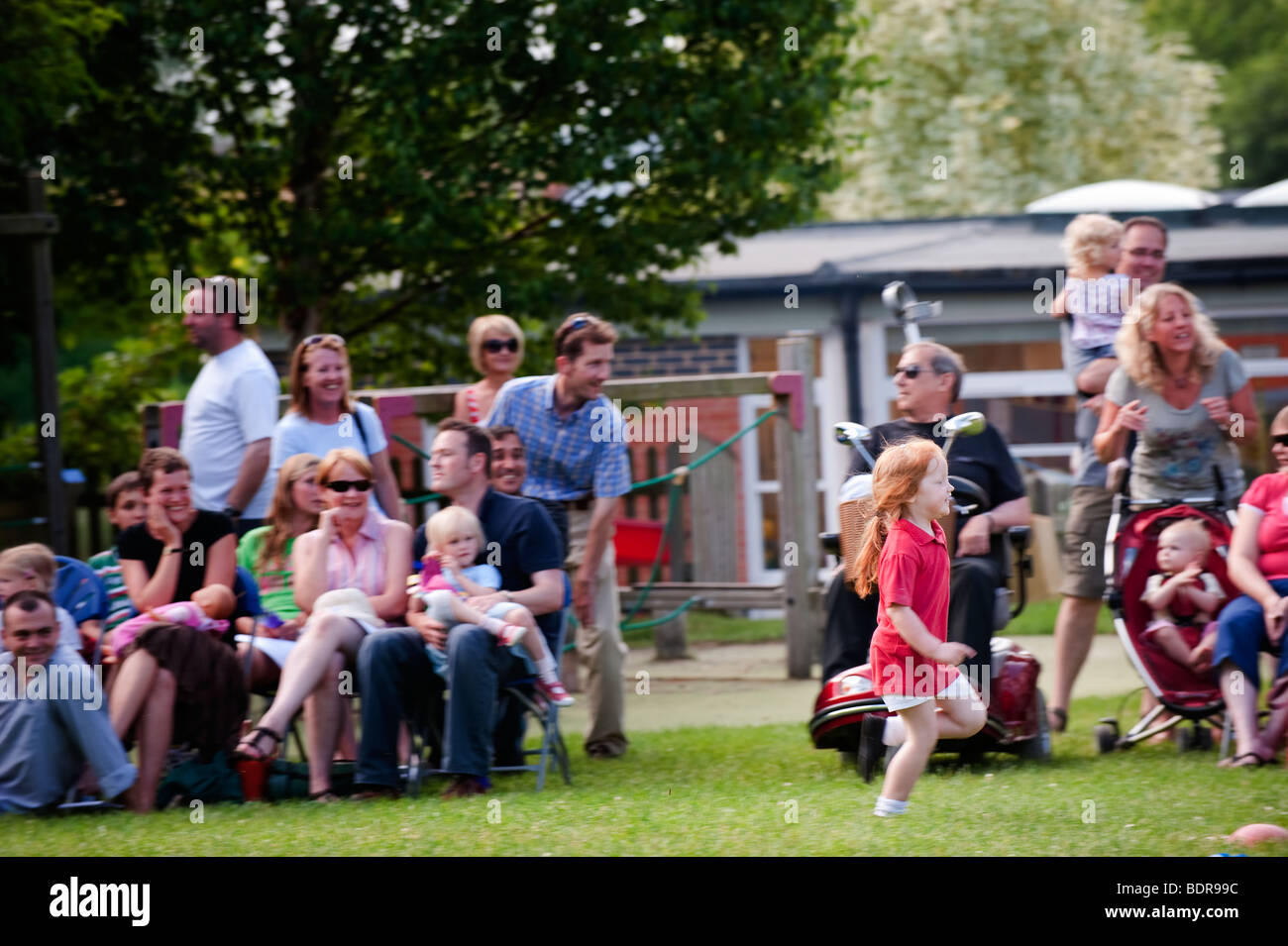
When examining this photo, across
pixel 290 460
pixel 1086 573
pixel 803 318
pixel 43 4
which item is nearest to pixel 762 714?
pixel 1086 573

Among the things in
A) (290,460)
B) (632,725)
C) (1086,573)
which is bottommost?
(632,725)

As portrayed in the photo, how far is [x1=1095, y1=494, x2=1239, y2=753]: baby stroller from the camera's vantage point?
6.67 m

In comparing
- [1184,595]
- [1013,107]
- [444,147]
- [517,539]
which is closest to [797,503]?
[1184,595]

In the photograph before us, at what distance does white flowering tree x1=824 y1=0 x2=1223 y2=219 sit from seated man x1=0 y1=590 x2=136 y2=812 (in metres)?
22.0

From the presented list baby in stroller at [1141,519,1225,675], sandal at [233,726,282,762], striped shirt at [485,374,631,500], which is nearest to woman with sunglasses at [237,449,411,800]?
sandal at [233,726,282,762]

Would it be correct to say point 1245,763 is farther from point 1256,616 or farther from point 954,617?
point 954,617

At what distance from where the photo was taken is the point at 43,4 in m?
8.57

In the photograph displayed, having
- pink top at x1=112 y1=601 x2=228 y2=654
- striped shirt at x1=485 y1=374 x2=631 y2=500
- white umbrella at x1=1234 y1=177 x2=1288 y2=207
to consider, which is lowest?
pink top at x1=112 y1=601 x2=228 y2=654

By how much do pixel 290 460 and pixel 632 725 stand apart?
261 cm

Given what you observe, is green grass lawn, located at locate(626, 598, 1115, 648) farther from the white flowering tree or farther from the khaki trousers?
the white flowering tree

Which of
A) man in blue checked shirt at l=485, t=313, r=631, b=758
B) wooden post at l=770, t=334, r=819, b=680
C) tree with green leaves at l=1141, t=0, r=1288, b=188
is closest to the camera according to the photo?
man in blue checked shirt at l=485, t=313, r=631, b=758

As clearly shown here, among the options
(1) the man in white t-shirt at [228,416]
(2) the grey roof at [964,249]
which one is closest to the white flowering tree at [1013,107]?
(2) the grey roof at [964,249]

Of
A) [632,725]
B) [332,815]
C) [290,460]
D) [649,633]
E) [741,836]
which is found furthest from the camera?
[649,633]
